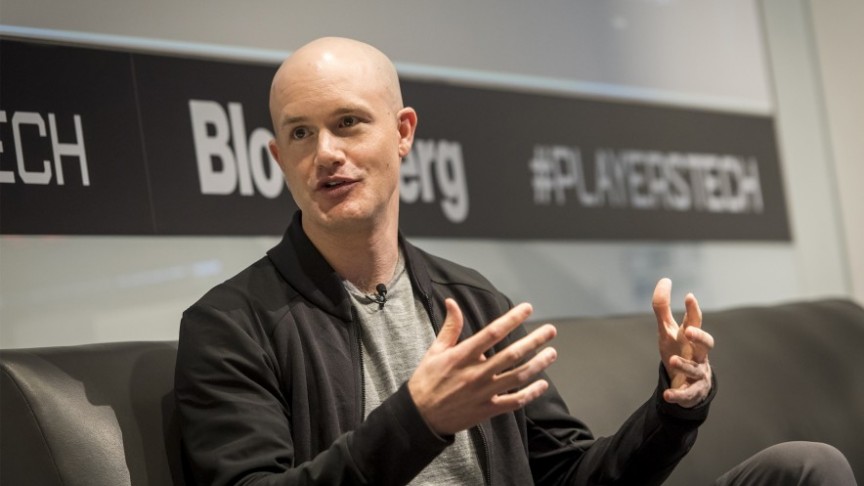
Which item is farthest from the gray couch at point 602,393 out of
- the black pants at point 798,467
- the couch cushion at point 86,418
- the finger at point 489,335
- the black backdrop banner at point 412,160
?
the finger at point 489,335

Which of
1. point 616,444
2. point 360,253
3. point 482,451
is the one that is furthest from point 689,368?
point 360,253

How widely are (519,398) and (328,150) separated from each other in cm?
55

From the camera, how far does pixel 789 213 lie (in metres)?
3.63

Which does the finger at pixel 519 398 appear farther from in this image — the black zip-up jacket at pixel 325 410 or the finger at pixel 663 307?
the finger at pixel 663 307

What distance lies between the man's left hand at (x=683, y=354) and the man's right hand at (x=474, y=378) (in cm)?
37

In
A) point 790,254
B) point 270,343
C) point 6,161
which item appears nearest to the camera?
point 270,343

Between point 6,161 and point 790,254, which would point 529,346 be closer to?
point 6,161

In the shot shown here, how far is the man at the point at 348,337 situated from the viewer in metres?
1.67

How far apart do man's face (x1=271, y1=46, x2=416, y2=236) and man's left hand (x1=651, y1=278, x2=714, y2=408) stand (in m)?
0.48

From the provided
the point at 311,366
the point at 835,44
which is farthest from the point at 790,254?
the point at 311,366

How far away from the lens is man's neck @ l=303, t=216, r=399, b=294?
188 centimetres

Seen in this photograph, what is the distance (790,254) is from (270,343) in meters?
2.32

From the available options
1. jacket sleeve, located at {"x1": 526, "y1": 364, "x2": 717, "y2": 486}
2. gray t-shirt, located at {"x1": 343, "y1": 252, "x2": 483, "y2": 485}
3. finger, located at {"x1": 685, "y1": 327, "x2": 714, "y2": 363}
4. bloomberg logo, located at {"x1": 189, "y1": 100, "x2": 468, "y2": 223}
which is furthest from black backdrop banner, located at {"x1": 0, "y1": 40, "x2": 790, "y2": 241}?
finger, located at {"x1": 685, "y1": 327, "x2": 714, "y2": 363}

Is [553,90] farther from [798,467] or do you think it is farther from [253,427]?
[253,427]
